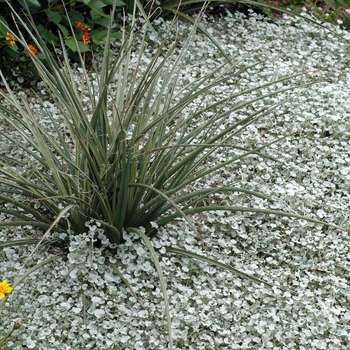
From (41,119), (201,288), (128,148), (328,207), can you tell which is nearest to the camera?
(128,148)

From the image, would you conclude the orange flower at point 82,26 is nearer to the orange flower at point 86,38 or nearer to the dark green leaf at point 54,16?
the orange flower at point 86,38

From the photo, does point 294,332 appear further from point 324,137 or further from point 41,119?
point 41,119

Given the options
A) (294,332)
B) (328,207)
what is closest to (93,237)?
(294,332)

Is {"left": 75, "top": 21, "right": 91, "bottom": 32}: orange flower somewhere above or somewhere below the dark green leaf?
below

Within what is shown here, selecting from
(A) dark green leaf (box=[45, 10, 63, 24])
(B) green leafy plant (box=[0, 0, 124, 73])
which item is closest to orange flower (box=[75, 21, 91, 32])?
(B) green leafy plant (box=[0, 0, 124, 73])

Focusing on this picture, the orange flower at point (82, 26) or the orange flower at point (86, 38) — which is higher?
the orange flower at point (82, 26)

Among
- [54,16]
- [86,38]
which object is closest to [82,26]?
[86,38]

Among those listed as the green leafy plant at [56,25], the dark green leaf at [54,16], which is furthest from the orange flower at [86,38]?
the dark green leaf at [54,16]

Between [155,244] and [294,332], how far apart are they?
Answer: 0.74 meters

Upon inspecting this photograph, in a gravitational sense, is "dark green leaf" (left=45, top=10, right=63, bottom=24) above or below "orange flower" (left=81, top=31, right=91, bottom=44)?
above

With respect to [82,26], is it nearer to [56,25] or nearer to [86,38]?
[86,38]

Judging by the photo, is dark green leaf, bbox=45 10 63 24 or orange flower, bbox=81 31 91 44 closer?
dark green leaf, bbox=45 10 63 24

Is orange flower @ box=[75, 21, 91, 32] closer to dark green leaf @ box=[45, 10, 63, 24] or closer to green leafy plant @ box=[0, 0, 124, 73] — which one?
green leafy plant @ box=[0, 0, 124, 73]

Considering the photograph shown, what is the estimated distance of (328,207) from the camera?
3.34 m
